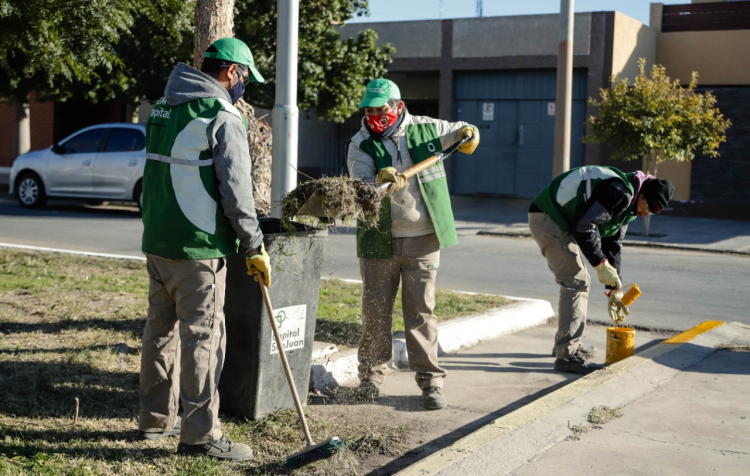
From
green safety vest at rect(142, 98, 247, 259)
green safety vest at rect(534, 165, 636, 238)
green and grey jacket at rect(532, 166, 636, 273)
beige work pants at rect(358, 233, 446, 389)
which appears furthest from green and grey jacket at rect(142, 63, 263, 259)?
green safety vest at rect(534, 165, 636, 238)

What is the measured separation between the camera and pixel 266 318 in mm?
4617

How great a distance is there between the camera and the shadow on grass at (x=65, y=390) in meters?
4.59

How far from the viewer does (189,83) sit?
4.05 m

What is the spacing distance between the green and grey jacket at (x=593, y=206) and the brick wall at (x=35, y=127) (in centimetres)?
2391

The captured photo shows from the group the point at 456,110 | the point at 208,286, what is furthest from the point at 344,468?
the point at 456,110

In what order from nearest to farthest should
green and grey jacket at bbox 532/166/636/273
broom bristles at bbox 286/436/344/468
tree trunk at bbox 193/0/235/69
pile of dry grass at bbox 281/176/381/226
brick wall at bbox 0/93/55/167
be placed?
broom bristles at bbox 286/436/344/468 < pile of dry grass at bbox 281/176/381/226 < green and grey jacket at bbox 532/166/636/273 < tree trunk at bbox 193/0/235/69 < brick wall at bbox 0/93/55/167

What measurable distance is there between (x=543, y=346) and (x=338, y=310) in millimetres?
1736

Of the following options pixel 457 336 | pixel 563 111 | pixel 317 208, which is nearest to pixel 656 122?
pixel 563 111

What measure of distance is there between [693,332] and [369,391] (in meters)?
3.29

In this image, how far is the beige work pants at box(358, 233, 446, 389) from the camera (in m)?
5.26

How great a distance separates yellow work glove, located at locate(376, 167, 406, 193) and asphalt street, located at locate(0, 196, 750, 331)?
2070 millimetres

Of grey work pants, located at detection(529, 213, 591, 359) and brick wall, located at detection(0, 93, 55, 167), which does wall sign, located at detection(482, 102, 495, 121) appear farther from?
grey work pants, located at detection(529, 213, 591, 359)

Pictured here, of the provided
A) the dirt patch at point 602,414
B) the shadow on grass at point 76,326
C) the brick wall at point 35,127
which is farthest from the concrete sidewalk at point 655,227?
the brick wall at point 35,127

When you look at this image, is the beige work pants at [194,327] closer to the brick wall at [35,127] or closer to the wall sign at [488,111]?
the wall sign at [488,111]
